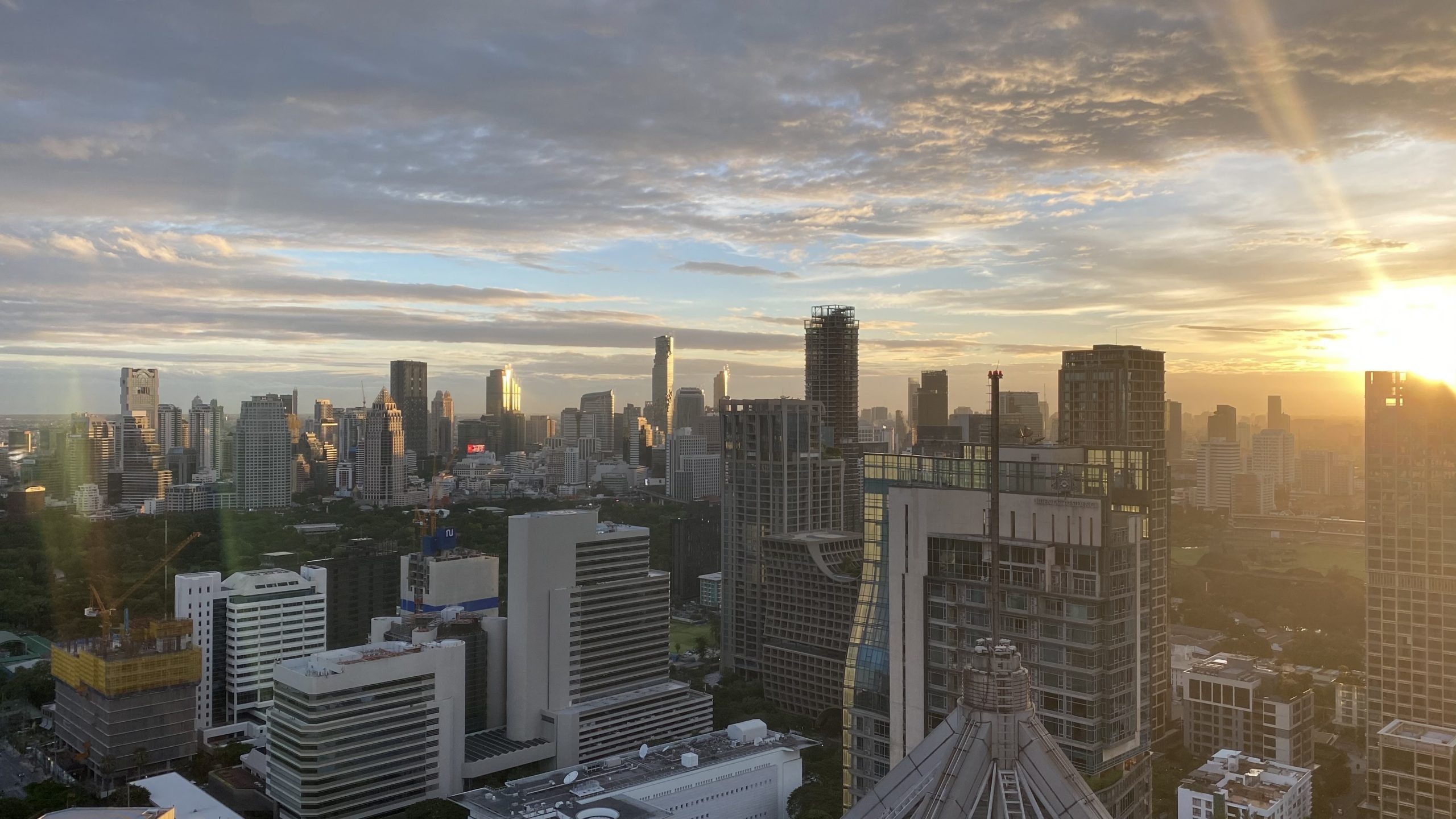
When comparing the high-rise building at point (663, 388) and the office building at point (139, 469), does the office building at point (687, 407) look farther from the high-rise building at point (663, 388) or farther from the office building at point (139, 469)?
the office building at point (139, 469)

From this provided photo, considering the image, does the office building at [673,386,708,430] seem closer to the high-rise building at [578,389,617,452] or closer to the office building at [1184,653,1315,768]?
the high-rise building at [578,389,617,452]

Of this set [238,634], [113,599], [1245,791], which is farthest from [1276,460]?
[113,599]

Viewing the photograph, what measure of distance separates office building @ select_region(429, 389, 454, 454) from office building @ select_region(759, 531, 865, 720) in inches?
1492

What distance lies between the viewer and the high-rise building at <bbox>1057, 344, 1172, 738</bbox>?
48.7 feet

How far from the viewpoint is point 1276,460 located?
1268 inches

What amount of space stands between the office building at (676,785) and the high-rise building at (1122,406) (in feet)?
20.6

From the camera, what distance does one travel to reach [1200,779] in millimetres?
11148

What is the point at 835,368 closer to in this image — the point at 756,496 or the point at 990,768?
the point at 756,496

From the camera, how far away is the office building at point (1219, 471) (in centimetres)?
3225

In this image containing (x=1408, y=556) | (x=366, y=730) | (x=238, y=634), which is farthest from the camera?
(x=238, y=634)

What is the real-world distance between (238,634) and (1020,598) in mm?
14426

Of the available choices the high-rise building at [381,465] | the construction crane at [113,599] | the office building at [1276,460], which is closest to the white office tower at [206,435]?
the high-rise building at [381,465]

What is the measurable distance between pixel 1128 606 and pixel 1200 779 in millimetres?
6314

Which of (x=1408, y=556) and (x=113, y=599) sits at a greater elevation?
(x=1408, y=556)
